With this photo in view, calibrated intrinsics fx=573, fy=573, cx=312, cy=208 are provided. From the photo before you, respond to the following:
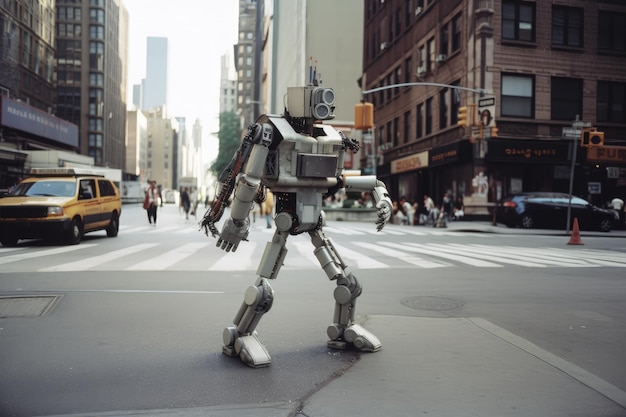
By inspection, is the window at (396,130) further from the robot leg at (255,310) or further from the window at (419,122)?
the robot leg at (255,310)

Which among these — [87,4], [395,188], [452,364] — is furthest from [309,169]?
[87,4]

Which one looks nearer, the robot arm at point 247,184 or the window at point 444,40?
the robot arm at point 247,184

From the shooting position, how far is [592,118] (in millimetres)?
30609

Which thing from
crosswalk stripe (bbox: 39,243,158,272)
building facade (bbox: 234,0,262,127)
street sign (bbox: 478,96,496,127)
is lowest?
crosswalk stripe (bbox: 39,243,158,272)

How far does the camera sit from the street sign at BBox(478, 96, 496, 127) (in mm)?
24531

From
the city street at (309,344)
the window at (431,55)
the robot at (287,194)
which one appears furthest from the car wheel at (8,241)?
the window at (431,55)

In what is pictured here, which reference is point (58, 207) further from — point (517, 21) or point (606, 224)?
point (517, 21)

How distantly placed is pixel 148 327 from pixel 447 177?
96.7 ft

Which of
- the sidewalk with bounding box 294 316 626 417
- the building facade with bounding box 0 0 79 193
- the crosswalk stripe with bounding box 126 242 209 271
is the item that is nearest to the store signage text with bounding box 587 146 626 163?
the crosswalk stripe with bounding box 126 242 209 271

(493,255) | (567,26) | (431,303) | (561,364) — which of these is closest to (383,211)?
(561,364)

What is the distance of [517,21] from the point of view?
29812 mm

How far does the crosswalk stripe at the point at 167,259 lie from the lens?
413 inches

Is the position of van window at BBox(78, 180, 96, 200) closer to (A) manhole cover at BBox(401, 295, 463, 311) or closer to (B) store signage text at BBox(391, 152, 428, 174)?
(A) manhole cover at BBox(401, 295, 463, 311)

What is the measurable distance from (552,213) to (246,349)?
2460cm
